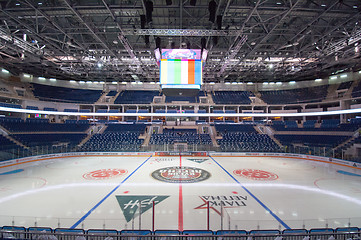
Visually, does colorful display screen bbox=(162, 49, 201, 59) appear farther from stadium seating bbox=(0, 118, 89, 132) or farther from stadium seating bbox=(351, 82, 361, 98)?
stadium seating bbox=(351, 82, 361, 98)

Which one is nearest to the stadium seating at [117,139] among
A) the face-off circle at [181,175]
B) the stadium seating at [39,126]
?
the stadium seating at [39,126]

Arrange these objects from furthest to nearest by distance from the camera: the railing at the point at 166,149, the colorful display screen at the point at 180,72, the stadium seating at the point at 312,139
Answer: the stadium seating at the point at 312,139, the railing at the point at 166,149, the colorful display screen at the point at 180,72

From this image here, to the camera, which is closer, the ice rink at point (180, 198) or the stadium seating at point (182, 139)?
the ice rink at point (180, 198)

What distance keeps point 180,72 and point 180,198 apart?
24.7 feet

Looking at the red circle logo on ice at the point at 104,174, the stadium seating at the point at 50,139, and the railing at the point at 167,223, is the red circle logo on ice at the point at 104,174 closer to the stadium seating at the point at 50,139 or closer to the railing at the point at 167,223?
the railing at the point at 167,223

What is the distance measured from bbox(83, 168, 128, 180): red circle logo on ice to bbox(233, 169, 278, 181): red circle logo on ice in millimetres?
9027

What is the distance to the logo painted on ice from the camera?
21.0ft

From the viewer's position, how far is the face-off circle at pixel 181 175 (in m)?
10.9

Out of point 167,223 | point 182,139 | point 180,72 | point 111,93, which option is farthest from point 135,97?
point 167,223

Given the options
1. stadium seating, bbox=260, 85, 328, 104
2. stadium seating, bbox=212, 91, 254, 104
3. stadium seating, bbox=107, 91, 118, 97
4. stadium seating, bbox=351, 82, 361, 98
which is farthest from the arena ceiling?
stadium seating, bbox=107, 91, 118, 97

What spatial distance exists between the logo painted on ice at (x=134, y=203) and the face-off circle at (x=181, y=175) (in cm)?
294

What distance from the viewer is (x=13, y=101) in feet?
80.8

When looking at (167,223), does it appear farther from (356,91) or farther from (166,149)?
(356,91)

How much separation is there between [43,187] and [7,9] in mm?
11274
